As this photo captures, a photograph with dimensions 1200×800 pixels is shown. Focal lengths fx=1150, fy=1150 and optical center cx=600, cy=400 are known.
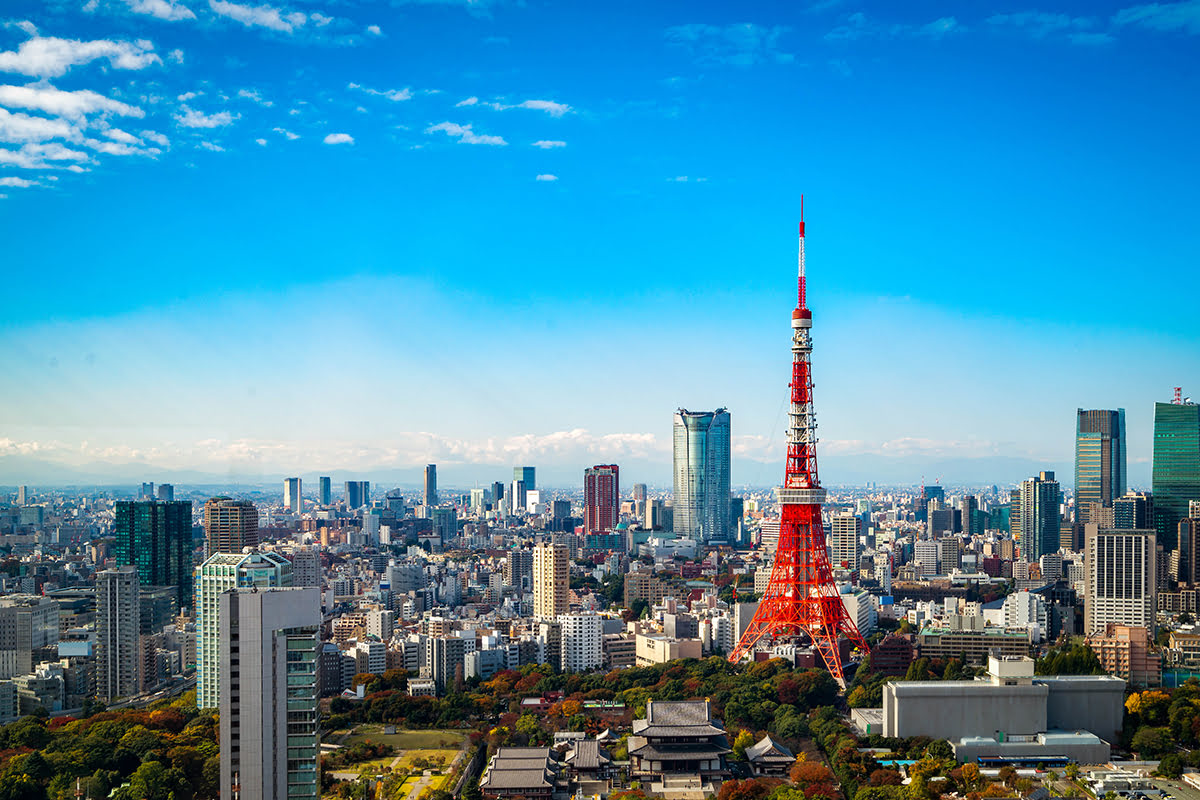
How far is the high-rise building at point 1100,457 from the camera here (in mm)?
31781

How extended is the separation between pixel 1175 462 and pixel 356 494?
101 feet

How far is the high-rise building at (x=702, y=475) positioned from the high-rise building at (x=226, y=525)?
20.8m

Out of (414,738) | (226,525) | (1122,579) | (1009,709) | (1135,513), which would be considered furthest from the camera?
(1135,513)

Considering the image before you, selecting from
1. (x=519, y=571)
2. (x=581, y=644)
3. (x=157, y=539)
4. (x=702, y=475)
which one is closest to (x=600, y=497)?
(x=702, y=475)

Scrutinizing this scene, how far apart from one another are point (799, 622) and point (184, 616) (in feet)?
31.5

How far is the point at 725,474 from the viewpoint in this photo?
135ft

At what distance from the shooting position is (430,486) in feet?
160

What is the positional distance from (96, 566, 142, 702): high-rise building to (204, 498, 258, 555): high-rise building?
20.2ft

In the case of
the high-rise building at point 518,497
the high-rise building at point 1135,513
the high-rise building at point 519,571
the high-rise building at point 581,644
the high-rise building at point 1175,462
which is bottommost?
the high-rise building at point 518,497

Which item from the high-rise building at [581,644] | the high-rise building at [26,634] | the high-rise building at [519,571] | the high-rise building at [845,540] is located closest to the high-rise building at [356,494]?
the high-rise building at [519,571]

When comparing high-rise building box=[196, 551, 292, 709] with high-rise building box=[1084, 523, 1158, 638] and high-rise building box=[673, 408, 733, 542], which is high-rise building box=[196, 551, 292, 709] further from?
high-rise building box=[673, 408, 733, 542]

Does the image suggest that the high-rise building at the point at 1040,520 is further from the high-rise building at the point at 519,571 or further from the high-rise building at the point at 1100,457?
the high-rise building at the point at 519,571

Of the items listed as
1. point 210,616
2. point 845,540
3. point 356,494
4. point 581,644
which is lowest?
point 356,494

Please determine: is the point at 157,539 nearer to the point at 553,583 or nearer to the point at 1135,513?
the point at 553,583
